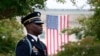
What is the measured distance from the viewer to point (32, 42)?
5320mm

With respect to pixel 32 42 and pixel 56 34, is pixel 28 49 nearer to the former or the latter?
pixel 32 42

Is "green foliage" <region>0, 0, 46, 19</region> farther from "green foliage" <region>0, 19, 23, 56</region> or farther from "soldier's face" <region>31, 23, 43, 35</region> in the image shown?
"soldier's face" <region>31, 23, 43, 35</region>

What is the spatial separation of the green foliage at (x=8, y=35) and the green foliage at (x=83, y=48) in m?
2.51

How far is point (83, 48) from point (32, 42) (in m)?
16.1

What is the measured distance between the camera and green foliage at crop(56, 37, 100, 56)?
2053cm

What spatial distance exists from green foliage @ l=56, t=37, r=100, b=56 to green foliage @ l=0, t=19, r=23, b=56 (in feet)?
8.22

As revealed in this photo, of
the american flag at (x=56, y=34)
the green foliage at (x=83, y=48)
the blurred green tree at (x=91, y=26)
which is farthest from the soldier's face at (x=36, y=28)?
the american flag at (x=56, y=34)

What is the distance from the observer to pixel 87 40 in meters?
21.6

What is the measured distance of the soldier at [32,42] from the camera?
5215mm

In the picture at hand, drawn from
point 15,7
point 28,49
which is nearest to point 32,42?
point 28,49

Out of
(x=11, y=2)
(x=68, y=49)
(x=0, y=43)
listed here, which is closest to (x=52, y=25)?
(x=68, y=49)

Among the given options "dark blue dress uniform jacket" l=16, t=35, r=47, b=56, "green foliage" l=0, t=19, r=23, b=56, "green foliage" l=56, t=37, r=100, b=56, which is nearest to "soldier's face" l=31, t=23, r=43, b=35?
"dark blue dress uniform jacket" l=16, t=35, r=47, b=56

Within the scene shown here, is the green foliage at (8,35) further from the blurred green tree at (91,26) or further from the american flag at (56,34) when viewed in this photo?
the american flag at (56,34)

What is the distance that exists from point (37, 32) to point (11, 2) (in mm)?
6269
